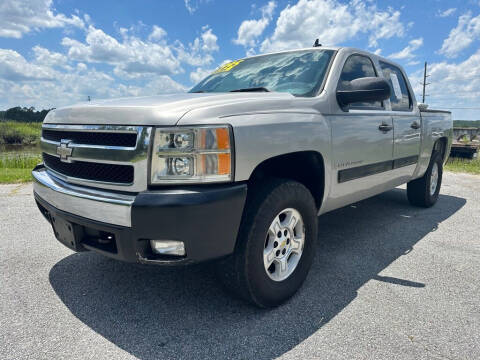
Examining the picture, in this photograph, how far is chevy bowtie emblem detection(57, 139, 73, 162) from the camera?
2.22 metres

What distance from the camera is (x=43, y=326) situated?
83.5 inches

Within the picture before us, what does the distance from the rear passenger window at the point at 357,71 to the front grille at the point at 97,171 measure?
6.37 ft

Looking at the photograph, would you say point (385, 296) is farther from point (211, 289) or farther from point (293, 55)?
point (293, 55)

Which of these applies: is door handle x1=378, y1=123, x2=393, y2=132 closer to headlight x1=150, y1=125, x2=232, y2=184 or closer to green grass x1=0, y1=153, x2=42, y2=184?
headlight x1=150, y1=125, x2=232, y2=184

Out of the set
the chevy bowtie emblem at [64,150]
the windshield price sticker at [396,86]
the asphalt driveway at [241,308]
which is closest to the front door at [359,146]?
the windshield price sticker at [396,86]

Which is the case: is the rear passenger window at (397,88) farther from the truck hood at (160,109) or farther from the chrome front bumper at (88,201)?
the chrome front bumper at (88,201)

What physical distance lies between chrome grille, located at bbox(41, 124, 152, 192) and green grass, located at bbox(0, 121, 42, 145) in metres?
34.0

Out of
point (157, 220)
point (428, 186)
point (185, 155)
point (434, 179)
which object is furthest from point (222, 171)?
point (434, 179)

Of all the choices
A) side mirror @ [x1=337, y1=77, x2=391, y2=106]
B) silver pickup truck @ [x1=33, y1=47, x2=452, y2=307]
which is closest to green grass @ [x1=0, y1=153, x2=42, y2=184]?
silver pickup truck @ [x1=33, y1=47, x2=452, y2=307]

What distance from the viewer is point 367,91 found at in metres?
2.67

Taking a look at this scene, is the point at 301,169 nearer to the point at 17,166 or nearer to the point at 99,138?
the point at 99,138

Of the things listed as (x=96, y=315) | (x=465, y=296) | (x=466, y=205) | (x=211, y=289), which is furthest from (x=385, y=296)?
(x=466, y=205)

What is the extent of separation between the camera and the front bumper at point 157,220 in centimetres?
178

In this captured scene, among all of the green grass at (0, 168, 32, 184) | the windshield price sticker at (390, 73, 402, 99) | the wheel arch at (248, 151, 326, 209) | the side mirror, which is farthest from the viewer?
the green grass at (0, 168, 32, 184)
